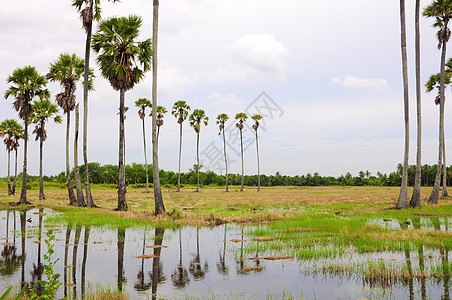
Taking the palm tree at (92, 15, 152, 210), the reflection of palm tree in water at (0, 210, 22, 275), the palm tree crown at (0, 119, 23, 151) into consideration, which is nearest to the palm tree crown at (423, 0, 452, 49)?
the palm tree at (92, 15, 152, 210)

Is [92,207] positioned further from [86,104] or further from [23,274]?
[23,274]

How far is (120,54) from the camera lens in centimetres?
2802

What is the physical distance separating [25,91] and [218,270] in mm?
34178

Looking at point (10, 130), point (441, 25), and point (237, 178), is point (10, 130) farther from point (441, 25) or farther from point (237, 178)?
point (237, 178)

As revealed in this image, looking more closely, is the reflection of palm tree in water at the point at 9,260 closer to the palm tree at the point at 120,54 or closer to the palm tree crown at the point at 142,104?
the palm tree at the point at 120,54

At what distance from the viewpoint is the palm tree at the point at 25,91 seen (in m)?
34.2

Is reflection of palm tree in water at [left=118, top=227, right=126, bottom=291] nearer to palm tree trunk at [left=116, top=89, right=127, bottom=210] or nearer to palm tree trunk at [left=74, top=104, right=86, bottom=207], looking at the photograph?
palm tree trunk at [left=116, top=89, right=127, bottom=210]

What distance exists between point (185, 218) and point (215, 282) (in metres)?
13.6

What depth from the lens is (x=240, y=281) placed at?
27.5 feet

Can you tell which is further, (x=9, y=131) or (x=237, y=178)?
(x=237, y=178)

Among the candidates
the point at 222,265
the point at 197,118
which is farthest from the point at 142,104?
the point at 222,265

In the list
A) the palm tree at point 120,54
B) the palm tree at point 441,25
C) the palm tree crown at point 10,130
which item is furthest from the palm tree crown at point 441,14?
the palm tree crown at point 10,130

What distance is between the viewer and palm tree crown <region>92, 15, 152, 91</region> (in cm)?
2744

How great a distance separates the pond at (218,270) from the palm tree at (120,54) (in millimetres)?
13732
